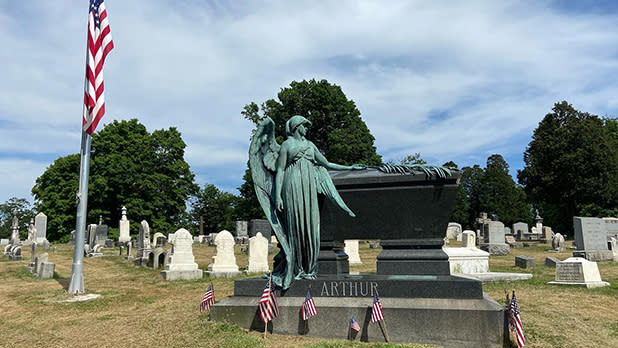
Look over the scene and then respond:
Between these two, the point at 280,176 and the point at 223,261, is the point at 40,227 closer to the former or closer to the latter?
the point at 223,261

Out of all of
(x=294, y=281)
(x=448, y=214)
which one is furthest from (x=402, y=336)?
(x=448, y=214)

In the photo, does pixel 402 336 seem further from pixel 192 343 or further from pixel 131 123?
pixel 131 123

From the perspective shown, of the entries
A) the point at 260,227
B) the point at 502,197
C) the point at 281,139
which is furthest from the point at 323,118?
the point at 502,197

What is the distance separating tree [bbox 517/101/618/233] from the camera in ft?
116

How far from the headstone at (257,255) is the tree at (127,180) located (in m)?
23.7

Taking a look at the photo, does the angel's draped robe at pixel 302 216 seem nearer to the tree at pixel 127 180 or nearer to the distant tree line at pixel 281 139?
the distant tree line at pixel 281 139

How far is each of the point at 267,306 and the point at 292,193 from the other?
1564 millimetres

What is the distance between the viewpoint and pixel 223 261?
43.2 feet

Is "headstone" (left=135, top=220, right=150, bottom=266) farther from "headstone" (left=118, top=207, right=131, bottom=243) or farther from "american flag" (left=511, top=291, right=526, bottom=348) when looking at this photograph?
"american flag" (left=511, top=291, right=526, bottom=348)

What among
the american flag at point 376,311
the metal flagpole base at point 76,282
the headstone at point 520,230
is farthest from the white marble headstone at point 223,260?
the headstone at point 520,230

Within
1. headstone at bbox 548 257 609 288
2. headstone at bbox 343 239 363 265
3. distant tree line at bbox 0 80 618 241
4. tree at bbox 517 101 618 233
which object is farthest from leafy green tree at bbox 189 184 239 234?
headstone at bbox 548 257 609 288

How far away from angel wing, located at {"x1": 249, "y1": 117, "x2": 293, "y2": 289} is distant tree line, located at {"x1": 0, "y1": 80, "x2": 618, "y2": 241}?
1032 inches

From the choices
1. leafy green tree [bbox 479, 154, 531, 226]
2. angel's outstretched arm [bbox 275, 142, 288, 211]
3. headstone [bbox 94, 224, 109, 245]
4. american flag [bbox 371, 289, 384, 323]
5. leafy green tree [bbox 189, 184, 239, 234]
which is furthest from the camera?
leafy green tree [bbox 189, 184, 239, 234]

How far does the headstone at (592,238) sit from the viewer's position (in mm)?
16938
